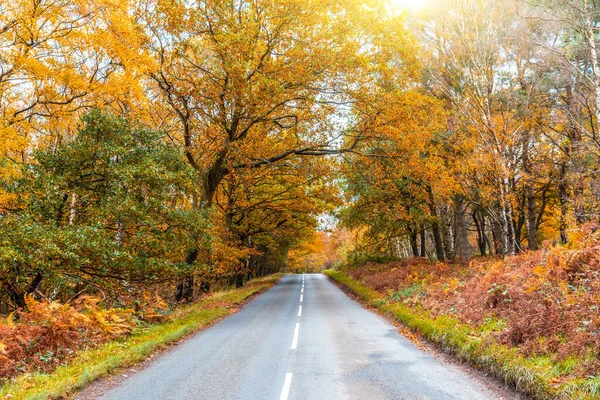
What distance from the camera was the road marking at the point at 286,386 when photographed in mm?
5527

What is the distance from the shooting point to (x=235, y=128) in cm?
1616

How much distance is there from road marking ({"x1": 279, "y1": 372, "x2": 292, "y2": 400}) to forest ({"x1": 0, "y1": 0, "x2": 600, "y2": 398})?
4.12 m

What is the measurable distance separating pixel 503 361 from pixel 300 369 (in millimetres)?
3532

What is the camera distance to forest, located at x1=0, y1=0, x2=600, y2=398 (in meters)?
8.86

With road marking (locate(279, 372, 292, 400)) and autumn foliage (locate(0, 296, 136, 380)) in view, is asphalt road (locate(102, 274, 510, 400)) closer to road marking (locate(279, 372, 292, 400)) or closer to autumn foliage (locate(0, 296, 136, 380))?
road marking (locate(279, 372, 292, 400))

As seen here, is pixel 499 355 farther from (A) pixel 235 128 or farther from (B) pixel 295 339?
(A) pixel 235 128

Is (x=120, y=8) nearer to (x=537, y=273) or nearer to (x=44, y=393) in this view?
(x=44, y=393)

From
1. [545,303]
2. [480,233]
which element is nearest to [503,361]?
[545,303]

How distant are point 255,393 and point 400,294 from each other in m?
10.9

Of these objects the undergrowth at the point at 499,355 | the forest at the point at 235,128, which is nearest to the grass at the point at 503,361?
the undergrowth at the point at 499,355

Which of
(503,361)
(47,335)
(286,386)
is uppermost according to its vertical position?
(47,335)

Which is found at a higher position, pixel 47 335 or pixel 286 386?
pixel 47 335

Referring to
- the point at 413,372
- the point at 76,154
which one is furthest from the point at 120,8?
the point at 413,372

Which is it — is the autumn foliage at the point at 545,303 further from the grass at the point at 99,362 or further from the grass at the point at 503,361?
the grass at the point at 99,362
